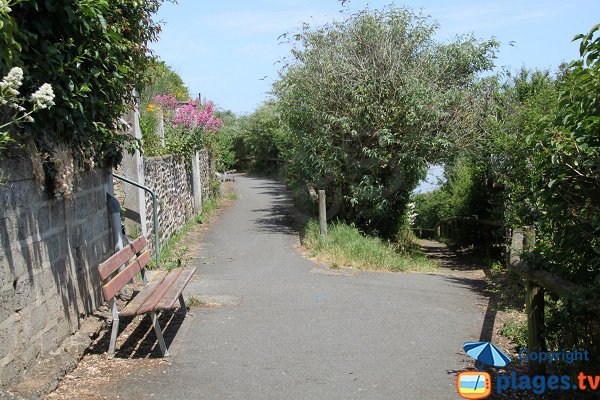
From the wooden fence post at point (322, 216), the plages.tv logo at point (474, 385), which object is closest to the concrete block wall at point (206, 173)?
the wooden fence post at point (322, 216)

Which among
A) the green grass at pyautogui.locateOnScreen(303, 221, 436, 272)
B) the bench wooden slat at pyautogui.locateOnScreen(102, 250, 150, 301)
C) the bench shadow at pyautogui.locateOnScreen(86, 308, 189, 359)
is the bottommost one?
the green grass at pyautogui.locateOnScreen(303, 221, 436, 272)

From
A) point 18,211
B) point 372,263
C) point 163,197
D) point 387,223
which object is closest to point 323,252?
point 372,263

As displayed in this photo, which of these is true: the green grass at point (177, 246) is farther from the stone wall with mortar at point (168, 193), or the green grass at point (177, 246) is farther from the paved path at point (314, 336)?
the paved path at point (314, 336)

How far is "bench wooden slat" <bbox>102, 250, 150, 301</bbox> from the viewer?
215 inches

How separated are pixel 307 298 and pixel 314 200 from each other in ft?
23.9

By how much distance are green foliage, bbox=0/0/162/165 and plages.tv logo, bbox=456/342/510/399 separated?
403cm

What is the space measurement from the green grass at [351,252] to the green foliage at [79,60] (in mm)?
5509

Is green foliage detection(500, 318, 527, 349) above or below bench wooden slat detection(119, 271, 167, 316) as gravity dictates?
below

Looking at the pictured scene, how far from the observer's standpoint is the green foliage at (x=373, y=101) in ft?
45.6

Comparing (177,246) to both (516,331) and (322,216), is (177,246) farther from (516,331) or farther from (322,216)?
(516,331)

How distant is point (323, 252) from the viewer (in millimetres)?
11953

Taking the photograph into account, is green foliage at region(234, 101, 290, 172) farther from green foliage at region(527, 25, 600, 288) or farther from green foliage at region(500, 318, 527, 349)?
green foliage at region(527, 25, 600, 288)

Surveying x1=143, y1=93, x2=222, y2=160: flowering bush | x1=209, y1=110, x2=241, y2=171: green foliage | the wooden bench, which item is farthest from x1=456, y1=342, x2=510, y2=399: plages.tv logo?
x1=209, y1=110, x2=241, y2=171: green foliage

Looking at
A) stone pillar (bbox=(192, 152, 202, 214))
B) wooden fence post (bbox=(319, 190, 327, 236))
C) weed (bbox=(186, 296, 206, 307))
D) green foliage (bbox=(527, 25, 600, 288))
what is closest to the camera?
green foliage (bbox=(527, 25, 600, 288))
